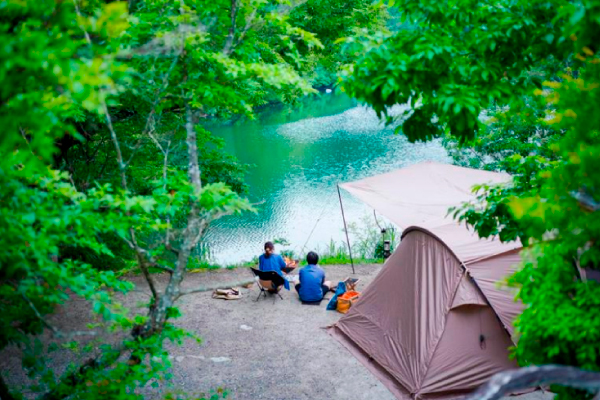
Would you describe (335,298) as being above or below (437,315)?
below

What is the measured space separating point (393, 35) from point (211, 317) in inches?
209

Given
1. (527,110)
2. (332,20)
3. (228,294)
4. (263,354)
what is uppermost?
(332,20)

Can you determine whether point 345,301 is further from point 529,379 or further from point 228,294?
point 529,379

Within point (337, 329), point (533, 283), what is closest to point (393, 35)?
point (533, 283)

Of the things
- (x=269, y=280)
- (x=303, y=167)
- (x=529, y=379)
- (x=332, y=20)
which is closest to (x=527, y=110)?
(x=529, y=379)

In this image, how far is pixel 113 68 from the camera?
8.60ft

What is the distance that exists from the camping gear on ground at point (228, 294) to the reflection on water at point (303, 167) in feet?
6.28

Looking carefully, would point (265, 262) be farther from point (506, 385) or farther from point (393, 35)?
point (506, 385)

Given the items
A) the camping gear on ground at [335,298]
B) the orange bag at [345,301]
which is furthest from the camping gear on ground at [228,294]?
the orange bag at [345,301]

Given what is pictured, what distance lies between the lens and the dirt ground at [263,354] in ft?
18.7

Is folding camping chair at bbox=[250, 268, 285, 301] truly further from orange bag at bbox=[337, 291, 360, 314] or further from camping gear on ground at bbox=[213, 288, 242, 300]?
orange bag at bbox=[337, 291, 360, 314]

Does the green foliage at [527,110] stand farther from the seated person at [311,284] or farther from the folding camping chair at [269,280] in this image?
the folding camping chair at [269,280]

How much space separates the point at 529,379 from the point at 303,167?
1847 centimetres

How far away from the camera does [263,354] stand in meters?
6.48
